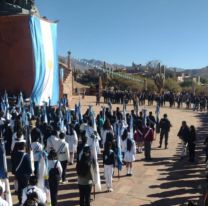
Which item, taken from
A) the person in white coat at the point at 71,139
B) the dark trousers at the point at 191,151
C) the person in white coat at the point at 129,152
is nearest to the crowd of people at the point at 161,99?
the dark trousers at the point at 191,151

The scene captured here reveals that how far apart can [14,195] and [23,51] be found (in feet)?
56.3

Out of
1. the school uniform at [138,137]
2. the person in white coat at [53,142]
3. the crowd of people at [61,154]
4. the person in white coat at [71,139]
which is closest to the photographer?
the crowd of people at [61,154]

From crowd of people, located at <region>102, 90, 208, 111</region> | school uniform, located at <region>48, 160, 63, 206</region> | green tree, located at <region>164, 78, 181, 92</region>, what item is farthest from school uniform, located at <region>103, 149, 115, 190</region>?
green tree, located at <region>164, 78, 181, 92</region>

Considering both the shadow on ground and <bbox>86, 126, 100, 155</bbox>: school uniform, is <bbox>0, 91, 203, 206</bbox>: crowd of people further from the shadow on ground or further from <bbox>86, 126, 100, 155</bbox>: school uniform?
the shadow on ground

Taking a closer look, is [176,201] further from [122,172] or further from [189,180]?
[122,172]

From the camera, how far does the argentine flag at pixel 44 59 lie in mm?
25594

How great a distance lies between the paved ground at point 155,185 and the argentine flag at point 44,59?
12.8 metres

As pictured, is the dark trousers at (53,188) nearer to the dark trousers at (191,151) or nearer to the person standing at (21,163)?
the person standing at (21,163)

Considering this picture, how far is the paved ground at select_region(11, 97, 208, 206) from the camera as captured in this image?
32.0 feet

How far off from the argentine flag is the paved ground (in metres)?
12.8

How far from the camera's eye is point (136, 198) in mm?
9961

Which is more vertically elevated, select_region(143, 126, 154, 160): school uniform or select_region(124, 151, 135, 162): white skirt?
select_region(143, 126, 154, 160): school uniform

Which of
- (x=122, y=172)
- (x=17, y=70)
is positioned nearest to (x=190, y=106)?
(x=17, y=70)

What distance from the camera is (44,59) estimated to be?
86.3 ft
